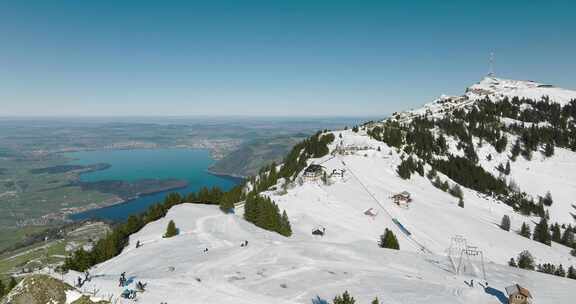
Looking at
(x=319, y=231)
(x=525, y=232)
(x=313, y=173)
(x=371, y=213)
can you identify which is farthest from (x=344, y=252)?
(x=525, y=232)

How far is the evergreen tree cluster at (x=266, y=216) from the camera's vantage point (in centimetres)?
6244

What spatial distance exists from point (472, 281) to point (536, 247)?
49.1 metres

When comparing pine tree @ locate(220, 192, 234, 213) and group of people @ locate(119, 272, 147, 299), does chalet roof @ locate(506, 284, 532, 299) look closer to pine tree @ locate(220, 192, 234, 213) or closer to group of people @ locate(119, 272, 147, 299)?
group of people @ locate(119, 272, 147, 299)

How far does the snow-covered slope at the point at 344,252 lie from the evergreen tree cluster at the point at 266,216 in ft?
7.40

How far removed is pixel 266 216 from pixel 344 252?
18.6 metres

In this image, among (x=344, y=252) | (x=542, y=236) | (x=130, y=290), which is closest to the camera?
(x=130, y=290)

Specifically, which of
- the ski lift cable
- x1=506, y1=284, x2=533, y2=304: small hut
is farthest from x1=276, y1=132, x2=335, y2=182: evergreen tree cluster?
x1=506, y1=284, x2=533, y2=304: small hut

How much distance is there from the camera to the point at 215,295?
97.2 ft

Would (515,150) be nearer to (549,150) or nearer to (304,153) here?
(549,150)

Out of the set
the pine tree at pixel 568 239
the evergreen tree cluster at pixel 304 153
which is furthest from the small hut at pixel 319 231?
the pine tree at pixel 568 239

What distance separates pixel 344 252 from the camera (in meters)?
51.5

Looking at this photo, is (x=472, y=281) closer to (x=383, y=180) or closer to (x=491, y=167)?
(x=383, y=180)

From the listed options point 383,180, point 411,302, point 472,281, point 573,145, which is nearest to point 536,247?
point 383,180

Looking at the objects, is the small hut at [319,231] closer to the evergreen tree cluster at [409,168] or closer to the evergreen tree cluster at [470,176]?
the evergreen tree cluster at [409,168]
